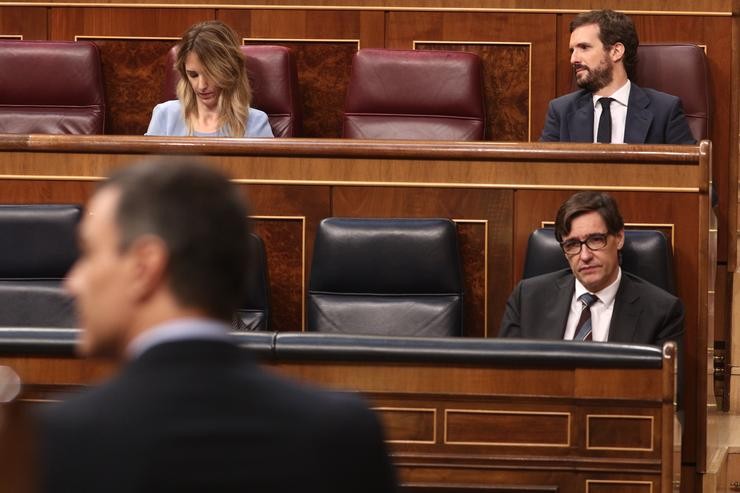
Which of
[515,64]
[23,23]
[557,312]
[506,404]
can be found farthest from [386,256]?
[23,23]

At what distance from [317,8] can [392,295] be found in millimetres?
732

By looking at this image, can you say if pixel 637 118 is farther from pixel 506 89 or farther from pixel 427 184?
pixel 427 184

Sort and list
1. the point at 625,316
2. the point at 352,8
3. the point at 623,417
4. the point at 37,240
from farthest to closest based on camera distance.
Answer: the point at 352,8 → the point at 37,240 → the point at 625,316 → the point at 623,417

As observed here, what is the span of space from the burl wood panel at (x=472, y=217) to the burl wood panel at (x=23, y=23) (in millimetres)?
828

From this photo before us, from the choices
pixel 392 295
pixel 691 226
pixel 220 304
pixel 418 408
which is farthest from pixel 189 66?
pixel 220 304

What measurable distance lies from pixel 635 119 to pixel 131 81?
0.80 meters

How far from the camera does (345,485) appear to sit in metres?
0.49

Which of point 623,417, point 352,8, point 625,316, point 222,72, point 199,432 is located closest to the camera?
point 199,432

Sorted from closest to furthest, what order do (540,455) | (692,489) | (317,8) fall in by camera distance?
(540,455) < (692,489) < (317,8)

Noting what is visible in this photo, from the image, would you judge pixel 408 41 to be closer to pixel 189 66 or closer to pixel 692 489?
pixel 189 66

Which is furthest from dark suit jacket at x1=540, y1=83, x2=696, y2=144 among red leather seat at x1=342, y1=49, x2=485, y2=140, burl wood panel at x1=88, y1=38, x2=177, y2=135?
burl wood panel at x1=88, y1=38, x2=177, y2=135

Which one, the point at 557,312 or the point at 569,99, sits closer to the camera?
the point at 557,312

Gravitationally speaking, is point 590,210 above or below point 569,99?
below

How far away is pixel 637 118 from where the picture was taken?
191 centimetres
